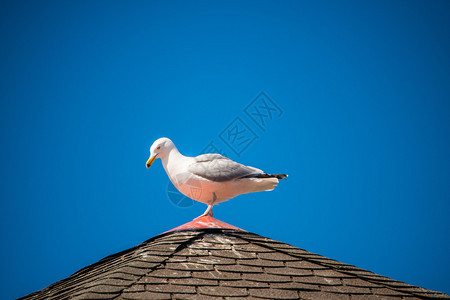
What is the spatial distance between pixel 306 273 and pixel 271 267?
1.07 ft

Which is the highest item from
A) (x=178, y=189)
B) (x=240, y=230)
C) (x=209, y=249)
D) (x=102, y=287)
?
(x=178, y=189)

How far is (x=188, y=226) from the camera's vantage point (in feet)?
16.5

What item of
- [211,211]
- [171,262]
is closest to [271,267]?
[171,262]

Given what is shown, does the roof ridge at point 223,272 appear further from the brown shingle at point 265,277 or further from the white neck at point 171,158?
the white neck at point 171,158

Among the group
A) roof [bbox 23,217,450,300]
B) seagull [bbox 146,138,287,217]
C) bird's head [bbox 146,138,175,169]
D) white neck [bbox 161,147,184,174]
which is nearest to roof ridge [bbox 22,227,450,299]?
roof [bbox 23,217,450,300]

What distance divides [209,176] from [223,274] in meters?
2.39

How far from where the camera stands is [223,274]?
3.97 m

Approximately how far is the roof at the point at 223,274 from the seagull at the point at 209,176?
1253mm

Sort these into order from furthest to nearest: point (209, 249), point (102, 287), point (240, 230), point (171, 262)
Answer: point (240, 230) < point (209, 249) < point (171, 262) < point (102, 287)

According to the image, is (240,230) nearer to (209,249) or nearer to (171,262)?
(209,249)

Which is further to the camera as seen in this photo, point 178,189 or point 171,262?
point 178,189

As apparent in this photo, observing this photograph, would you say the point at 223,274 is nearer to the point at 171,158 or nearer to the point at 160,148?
the point at 171,158

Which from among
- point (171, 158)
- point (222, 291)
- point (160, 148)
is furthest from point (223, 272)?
point (160, 148)

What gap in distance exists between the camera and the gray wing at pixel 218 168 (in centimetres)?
627
